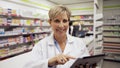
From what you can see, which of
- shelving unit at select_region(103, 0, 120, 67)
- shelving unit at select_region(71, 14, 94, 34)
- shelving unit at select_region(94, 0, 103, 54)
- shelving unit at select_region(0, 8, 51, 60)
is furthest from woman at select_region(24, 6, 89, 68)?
shelving unit at select_region(71, 14, 94, 34)

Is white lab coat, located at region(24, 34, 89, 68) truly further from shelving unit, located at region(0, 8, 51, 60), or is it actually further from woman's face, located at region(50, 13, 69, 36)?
shelving unit, located at region(0, 8, 51, 60)

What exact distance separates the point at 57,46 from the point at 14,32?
3.47m

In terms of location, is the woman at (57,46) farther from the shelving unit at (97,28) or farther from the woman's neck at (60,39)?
the shelving unit at (97,28)

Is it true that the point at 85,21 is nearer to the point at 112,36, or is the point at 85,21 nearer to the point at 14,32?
the point at 112,36

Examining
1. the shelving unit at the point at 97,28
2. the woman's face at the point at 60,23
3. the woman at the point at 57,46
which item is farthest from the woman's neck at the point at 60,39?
the shelving unit at the point at 97,28

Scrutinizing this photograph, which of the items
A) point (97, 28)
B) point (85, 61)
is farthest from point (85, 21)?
point (85, 61)

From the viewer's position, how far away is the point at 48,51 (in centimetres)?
127

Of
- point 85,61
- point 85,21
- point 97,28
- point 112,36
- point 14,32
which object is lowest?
point 112,36

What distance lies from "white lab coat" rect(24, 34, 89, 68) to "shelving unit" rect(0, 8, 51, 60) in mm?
3081

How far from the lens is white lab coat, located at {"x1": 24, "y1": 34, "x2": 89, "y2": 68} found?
113 cm

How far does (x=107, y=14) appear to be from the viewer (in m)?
6.48

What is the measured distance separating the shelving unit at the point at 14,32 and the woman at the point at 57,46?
3.10 meters

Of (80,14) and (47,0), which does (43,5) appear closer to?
(47,0)

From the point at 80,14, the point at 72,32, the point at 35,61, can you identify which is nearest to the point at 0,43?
the point at 72,32
